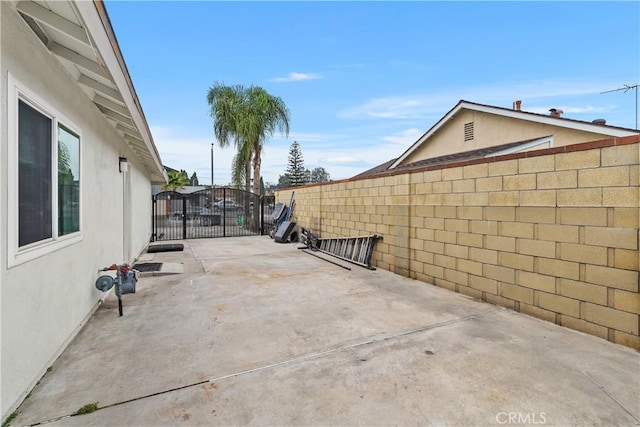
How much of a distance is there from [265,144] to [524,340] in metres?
15.0

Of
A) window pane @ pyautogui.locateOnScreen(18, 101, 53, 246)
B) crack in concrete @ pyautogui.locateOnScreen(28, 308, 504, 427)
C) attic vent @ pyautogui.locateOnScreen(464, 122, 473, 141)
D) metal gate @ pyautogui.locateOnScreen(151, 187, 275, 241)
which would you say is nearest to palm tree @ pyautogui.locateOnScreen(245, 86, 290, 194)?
metal gate @ pyautogui.locateOnScreen(151, 187, 275, 241)

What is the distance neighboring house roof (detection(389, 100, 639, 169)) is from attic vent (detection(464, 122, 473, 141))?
600 millimetres

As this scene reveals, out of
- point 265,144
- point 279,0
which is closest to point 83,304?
point 279,0

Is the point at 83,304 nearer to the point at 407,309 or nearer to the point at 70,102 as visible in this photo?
the point at 70,102

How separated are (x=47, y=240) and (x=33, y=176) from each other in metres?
0.57

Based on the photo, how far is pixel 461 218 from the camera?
493 cm

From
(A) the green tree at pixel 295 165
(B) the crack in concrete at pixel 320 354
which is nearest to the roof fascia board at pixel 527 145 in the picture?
(B) the crack in concrete at pixel 320 354

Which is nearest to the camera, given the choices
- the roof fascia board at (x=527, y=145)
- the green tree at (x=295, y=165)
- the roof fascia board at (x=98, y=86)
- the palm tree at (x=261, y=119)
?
the roof fascia board at (x=98, y=86)

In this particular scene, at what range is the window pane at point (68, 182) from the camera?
2.83m

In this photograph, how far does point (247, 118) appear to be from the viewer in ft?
50.9

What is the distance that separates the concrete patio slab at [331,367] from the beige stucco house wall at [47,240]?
252 mm

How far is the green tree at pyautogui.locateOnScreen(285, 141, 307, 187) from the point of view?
42.8 m

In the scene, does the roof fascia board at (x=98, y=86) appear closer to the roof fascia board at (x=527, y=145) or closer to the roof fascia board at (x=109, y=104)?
the roof fascia board at (x=109, y=104)

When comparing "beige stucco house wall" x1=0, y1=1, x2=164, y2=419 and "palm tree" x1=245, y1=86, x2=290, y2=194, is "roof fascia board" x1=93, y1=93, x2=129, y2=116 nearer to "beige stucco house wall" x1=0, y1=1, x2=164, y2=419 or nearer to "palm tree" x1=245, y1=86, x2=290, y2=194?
"beige stucco house wall" x1=0, y1=1, x2=164, y2=419
